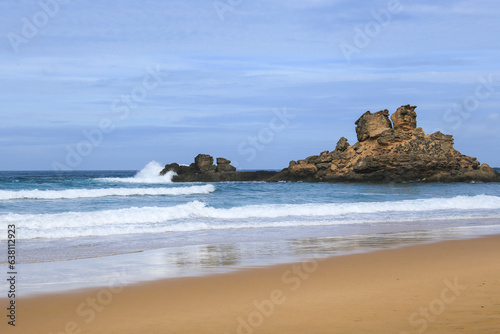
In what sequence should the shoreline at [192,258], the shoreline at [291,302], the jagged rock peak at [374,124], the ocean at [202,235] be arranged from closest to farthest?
the shoreline at [291,302] < the shoreline at [192,258] < the ocean at [202,235] < the jagged rock peak at [374,124]

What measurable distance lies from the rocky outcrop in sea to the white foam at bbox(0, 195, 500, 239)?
26.6 m

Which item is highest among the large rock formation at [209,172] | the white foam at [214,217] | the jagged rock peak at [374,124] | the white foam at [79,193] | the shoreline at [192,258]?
the jagged rock peak at [374,124]

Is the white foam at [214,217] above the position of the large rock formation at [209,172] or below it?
below

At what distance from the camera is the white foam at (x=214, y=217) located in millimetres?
14370

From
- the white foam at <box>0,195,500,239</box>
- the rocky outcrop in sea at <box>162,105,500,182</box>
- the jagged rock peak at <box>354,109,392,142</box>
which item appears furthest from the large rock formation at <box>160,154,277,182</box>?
the white foam at <box>0,195,500,239</box>

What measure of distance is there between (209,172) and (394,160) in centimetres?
2213

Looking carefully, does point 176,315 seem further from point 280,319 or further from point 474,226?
point 474,226

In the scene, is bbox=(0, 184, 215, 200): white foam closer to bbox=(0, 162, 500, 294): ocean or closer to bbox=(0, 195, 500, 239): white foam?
bbox=(0, 162, 500, 294): ocean

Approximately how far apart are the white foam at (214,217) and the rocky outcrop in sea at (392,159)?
26.6m

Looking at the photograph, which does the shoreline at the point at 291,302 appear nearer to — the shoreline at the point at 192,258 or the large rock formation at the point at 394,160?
the shoreline at the point at 192,258

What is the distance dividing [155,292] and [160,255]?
10.7ft

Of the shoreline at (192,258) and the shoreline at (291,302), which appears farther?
the shoreline at (192,258)

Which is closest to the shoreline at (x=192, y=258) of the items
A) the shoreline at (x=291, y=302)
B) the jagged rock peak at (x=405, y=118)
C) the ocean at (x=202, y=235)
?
the ocean at (x=202, y=235)

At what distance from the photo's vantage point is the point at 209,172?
196ft
